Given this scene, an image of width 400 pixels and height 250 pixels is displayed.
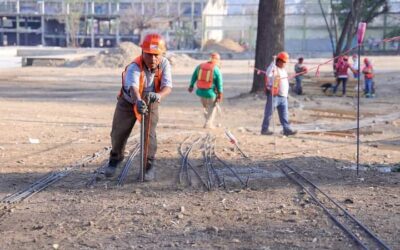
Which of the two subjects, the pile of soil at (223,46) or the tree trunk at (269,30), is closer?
the tree trunk at (269,30)

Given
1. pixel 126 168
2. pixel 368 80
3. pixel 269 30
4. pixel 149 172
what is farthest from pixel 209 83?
pixel 368 80

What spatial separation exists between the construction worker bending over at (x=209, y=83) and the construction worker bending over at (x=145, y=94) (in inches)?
280

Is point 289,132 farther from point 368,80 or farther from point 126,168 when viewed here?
point 368,80

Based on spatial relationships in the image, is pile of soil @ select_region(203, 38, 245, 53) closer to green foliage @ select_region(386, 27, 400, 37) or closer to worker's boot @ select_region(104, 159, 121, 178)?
green foliage @ select_region(386, 27, 400, 37)

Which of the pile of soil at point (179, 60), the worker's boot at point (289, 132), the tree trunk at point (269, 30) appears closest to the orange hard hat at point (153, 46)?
the worker's boot at point (289, 132)

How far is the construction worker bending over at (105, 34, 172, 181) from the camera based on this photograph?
343 inches

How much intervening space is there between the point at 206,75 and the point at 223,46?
59719mm

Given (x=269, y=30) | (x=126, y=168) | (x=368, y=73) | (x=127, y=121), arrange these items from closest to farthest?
(x=127, y=121) < (x=126, y=168) < (x=269, y=30) < (x=368, y=73)

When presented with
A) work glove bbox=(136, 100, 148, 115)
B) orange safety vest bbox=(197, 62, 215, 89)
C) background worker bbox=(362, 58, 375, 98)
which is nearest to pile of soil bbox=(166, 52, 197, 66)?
background worker bbox=(362, 58, 375, 98)

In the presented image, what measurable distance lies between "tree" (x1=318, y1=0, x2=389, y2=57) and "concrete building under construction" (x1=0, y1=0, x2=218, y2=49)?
4340 cm

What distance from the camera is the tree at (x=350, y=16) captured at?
3444 cm

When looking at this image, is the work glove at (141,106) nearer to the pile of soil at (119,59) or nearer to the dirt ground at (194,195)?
the dirt ground at (194,195)

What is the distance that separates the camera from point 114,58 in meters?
56.1

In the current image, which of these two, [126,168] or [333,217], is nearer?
[333,217]
